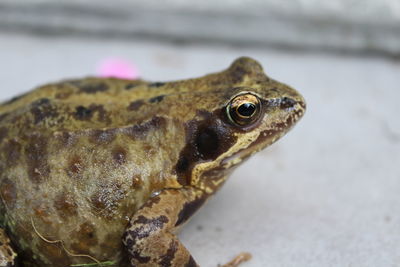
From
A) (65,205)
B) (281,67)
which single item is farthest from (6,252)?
(281,67)

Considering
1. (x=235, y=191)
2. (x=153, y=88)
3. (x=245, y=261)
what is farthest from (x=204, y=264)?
(x=153, y=88)

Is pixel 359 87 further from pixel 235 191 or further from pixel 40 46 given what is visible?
pixel 40 46

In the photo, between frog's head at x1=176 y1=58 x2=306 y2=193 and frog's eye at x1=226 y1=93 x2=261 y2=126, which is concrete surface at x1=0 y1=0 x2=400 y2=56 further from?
frog's eye at x1=226 y1=93 x2=261 y2=126

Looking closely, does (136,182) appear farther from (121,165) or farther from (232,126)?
(232,126)

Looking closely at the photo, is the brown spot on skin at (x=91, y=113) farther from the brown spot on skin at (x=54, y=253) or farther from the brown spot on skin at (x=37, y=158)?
the brown spot on skin at (x=54, y=253)

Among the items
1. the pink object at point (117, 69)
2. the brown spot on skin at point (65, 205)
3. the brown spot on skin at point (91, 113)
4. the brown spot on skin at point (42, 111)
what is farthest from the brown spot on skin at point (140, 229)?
the pink object at point (117, 69)

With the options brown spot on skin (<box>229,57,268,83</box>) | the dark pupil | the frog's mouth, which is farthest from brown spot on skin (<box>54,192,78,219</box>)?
brown spot on skin (<box>229,57,268,83</box>)
